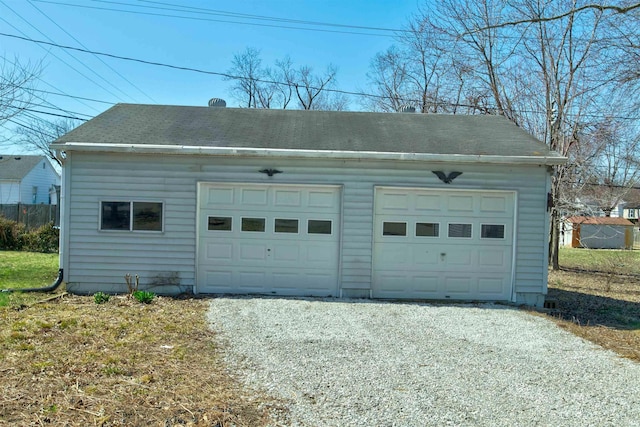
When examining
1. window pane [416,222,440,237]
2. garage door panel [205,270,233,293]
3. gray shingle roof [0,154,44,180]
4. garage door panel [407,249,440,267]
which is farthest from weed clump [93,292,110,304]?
gray shingle roof [0,154,44,180]

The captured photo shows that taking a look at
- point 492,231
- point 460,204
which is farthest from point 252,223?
point 492,231

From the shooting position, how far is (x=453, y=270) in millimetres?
A: 9445

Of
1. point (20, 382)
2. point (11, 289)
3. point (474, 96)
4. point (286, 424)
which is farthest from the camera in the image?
point (474, 96)

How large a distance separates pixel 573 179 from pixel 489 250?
28.3 ft

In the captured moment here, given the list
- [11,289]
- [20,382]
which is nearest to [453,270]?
[20,382]

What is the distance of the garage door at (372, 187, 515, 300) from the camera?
30.9 ft

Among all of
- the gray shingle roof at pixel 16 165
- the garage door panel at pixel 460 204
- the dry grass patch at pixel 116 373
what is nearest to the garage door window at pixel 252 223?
the dry grass patch at pixel 116 373

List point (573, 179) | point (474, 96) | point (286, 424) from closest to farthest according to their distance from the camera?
point (286, 424) → point (573, 179) → point (474, 96)

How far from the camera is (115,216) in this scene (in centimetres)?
924

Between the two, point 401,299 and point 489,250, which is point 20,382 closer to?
point 401,299

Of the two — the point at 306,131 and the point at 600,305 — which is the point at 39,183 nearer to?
the point at 306,131

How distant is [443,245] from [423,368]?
4.56m

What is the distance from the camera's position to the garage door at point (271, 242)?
30.7 ft

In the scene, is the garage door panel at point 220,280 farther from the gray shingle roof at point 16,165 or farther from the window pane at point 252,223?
the gray shingle roof at point 16,165
